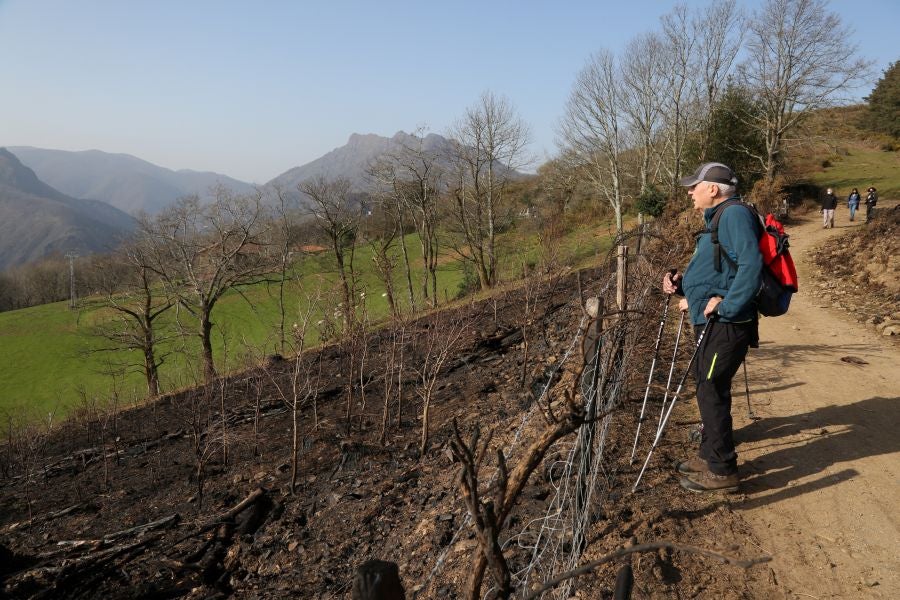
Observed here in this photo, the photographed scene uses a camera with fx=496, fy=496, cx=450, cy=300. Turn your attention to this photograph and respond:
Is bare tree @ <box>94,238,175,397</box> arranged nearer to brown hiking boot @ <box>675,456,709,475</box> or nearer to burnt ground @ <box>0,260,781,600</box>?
burnt ground @ <box>0,260,781,600</box>

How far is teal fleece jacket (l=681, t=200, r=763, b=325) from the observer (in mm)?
3106

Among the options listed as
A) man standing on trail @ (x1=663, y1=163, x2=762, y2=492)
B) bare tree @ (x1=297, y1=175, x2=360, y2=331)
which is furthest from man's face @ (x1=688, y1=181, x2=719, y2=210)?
bare tree @ (x1=297, y1=175, x2=360, y2=331)

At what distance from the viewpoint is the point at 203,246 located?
22.5 m

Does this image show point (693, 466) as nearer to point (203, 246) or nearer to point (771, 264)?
point (771, 264)

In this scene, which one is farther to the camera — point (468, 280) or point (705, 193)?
point (468, 280)

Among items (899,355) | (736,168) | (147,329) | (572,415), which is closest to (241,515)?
(572,415)

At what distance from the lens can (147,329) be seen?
22.3 metres

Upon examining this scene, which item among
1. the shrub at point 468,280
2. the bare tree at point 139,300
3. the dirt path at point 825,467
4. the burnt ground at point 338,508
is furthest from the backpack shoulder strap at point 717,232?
the shrub at point 468,280

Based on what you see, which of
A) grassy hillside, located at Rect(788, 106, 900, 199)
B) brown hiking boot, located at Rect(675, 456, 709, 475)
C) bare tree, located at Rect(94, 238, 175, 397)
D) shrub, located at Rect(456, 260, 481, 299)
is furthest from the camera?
shrub, located at Rect(456, 260, 481, 299)

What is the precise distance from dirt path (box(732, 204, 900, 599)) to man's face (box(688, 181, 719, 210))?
222 centimetres

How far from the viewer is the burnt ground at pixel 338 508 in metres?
3.48

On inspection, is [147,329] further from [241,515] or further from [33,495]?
[241,515]

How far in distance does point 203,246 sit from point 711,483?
23225mm

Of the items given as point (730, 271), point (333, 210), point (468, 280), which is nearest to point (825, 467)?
point (730, 271)
